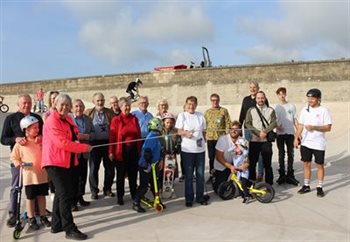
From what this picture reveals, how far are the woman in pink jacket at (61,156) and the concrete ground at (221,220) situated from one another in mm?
233

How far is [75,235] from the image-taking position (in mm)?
4820

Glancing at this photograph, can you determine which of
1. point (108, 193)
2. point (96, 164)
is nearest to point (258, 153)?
point (108, 193)

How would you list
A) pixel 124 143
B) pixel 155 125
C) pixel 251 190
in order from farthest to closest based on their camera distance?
pixel 251 190, pixel 124 143, pixel 155 125

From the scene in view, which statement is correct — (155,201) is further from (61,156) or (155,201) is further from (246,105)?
(246,105)

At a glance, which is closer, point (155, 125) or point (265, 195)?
point (155, 125)

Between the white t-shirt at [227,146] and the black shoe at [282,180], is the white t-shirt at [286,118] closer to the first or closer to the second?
the black shoe at [282,180]

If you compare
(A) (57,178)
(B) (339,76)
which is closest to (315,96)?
(A) (57,178)

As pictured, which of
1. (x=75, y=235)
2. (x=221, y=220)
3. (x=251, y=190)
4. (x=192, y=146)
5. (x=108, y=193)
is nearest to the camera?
(x=75, y=235)

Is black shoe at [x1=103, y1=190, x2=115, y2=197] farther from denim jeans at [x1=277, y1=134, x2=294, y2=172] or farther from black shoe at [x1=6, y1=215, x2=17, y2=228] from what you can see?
denim jeans at [x1=277, y1=134, x2=294, y2=172]

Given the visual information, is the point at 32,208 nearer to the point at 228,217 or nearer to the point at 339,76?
the point at 228,217

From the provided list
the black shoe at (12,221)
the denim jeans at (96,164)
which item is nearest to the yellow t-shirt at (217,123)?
the denim jeans at (96,164)

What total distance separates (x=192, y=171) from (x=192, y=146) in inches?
15.7

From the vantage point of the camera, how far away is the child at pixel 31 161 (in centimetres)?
516

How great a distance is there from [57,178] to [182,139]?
233cm
